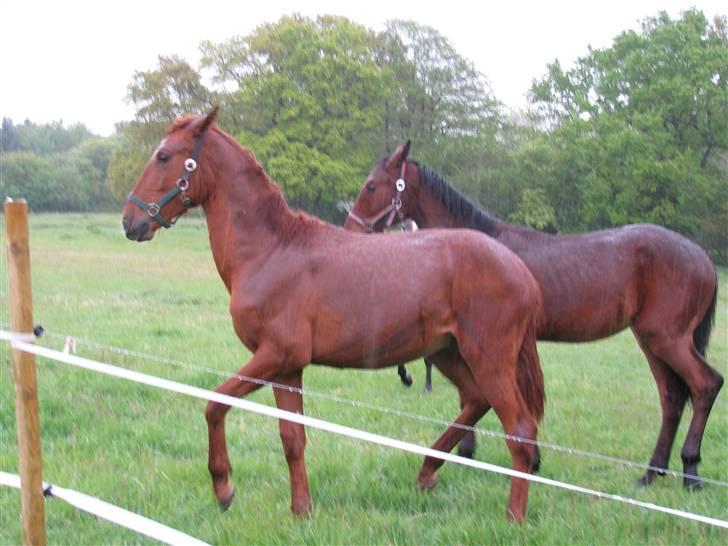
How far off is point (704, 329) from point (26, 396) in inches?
173

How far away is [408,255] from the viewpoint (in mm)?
3865

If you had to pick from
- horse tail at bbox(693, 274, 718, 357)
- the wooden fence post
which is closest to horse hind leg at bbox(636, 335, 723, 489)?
horse tail at bbox(693, 274, 718, 357)

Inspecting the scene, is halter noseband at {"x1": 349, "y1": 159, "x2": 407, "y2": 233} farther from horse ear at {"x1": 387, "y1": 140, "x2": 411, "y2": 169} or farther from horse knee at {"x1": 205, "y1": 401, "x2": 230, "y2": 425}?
horse knee at {"x1": 205, "y1": 401, "x2": 230, "y2": 425}

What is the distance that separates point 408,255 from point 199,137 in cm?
133

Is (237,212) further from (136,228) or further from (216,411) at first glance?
(216,411)

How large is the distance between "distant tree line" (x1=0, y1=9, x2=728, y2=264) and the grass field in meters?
18.3

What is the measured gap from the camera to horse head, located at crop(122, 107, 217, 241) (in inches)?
151

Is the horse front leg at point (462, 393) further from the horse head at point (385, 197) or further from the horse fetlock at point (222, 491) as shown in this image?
the horse head at point (385, 197)

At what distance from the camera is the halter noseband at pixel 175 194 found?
151 inches

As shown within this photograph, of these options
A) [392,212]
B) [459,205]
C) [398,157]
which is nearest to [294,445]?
[459,205]

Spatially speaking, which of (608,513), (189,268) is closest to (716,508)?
(608,513)

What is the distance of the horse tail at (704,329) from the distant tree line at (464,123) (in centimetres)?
1970

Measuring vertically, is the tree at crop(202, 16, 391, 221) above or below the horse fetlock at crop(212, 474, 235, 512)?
above

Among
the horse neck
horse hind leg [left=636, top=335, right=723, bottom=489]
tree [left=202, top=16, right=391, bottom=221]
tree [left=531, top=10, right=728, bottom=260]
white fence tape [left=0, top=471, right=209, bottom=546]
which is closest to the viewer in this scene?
white fence tape [left=0, top=471, right=209, bottom=546]
